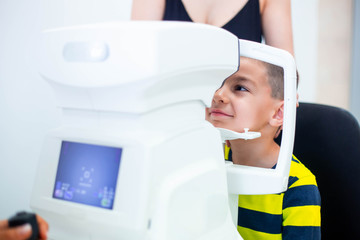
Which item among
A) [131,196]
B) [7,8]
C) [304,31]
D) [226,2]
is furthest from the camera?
[304,31]

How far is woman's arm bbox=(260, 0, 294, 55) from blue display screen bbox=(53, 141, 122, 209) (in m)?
0.83

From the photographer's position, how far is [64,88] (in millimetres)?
445

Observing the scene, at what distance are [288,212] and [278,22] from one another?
0.60 meters

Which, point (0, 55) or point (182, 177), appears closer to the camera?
point (182, 177)

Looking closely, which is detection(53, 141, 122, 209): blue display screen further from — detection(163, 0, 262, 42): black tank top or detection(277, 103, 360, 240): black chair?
detection(163, 0, 262, 42): black tank top

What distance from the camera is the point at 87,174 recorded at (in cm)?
42

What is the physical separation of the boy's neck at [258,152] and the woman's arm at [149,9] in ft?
1.71

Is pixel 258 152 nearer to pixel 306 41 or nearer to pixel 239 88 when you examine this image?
pixel 239 88

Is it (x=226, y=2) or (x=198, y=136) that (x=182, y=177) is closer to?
(x=198, y=136)

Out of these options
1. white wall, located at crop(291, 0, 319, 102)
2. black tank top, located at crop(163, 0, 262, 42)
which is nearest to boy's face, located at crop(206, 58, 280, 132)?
black tank top, located at crop(163, 0, 262, 42)

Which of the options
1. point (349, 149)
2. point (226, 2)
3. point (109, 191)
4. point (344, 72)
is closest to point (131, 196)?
point (109, 191)

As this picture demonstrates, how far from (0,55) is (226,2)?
3.04ft

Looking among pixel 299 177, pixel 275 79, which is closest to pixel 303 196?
pixel 299 177

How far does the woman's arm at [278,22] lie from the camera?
109cm
